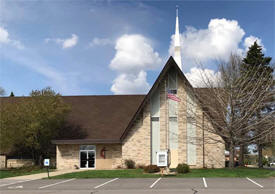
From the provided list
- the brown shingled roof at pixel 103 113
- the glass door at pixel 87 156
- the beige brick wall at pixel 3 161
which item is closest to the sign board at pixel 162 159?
the brown shingled roof at pixel 103 113

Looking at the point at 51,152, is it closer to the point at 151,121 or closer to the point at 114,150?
the point at 114,150

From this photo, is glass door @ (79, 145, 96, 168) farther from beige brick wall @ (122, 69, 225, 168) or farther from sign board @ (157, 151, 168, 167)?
sign board @ (157, 151, 168, 167)

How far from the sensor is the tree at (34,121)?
2762 centimetres

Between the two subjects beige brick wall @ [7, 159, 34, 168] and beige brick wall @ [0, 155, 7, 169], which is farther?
beige brick wall @ [0, 155, 7, 169]

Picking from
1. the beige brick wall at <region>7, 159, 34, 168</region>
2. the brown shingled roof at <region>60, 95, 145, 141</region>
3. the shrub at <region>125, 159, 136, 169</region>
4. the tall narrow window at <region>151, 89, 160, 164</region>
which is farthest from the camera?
the beige brick wall at <region>7, 159, 34, 168</region>

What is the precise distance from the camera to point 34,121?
27.7 meters

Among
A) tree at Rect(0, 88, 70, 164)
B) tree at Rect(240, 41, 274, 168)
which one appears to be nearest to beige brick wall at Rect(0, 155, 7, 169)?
tree at Rect(0, 88, 70, 164)

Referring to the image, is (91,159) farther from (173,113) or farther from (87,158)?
(173,113)

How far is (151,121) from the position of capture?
2928cm

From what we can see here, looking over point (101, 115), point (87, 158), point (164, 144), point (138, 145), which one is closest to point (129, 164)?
point (138, 145)

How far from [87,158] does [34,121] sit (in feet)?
18.0

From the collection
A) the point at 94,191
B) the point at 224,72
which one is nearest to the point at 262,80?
the point at 224,72

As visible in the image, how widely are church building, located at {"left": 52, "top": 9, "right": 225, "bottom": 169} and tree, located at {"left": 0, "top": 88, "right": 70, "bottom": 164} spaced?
4.64 feet

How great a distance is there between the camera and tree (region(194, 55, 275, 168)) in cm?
2572
